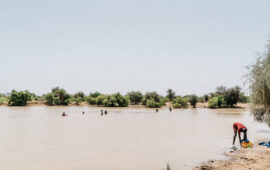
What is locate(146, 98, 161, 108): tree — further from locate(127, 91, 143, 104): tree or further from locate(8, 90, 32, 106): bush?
locate(8, 90, 32, 106): bush

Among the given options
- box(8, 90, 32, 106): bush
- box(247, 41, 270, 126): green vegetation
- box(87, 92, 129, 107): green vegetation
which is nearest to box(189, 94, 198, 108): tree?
box(87, 92, 129, 107): green vegetation

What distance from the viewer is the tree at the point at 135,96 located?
12925 centimetres

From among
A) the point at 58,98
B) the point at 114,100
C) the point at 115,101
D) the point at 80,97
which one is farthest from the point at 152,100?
the point at 58,98

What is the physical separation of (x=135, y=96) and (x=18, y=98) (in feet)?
180

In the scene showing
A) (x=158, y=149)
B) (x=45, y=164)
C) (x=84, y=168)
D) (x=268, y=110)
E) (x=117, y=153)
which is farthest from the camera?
(x=268, y=110)

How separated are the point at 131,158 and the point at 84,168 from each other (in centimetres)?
348

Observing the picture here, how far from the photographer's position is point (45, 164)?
1402 centimetres

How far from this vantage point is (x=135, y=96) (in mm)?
129250

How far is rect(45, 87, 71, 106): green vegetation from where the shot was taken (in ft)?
396

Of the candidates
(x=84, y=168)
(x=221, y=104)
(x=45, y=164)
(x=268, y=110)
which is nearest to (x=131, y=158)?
(x=84, y=168)

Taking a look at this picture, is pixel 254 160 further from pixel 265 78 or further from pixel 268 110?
pixel 268 110

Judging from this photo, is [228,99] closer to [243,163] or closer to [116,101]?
[116,101]

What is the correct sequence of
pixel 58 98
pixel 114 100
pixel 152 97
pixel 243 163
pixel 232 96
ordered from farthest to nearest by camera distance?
pixel 152 97 < pixel 58 98 < pixel 114 100 < pixel 232 96 < pixel 243 163

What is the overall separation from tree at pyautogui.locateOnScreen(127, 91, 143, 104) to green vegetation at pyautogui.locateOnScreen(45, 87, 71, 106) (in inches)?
1215
